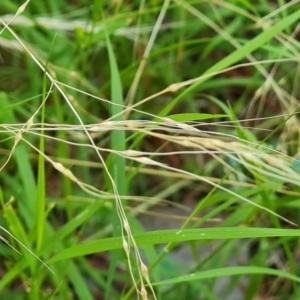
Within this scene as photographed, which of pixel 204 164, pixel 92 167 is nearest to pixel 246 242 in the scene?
pixel 204 164

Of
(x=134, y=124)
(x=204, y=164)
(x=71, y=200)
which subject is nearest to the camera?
(x=134, y=124)

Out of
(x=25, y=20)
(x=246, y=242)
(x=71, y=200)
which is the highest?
(x=25, y=20)

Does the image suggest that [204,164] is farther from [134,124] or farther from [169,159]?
[134,124]

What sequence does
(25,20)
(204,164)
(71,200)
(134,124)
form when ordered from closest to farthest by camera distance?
(134,124) → (71,200) → (25,20) → (204,164)

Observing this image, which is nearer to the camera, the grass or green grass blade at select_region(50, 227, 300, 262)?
green grass blade at select_region(50, 227, 300, 262)

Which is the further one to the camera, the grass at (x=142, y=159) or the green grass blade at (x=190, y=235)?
the grass at (x=142, y=159)

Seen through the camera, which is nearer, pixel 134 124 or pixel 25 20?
pixel 134 124

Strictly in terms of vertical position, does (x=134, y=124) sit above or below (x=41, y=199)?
above
